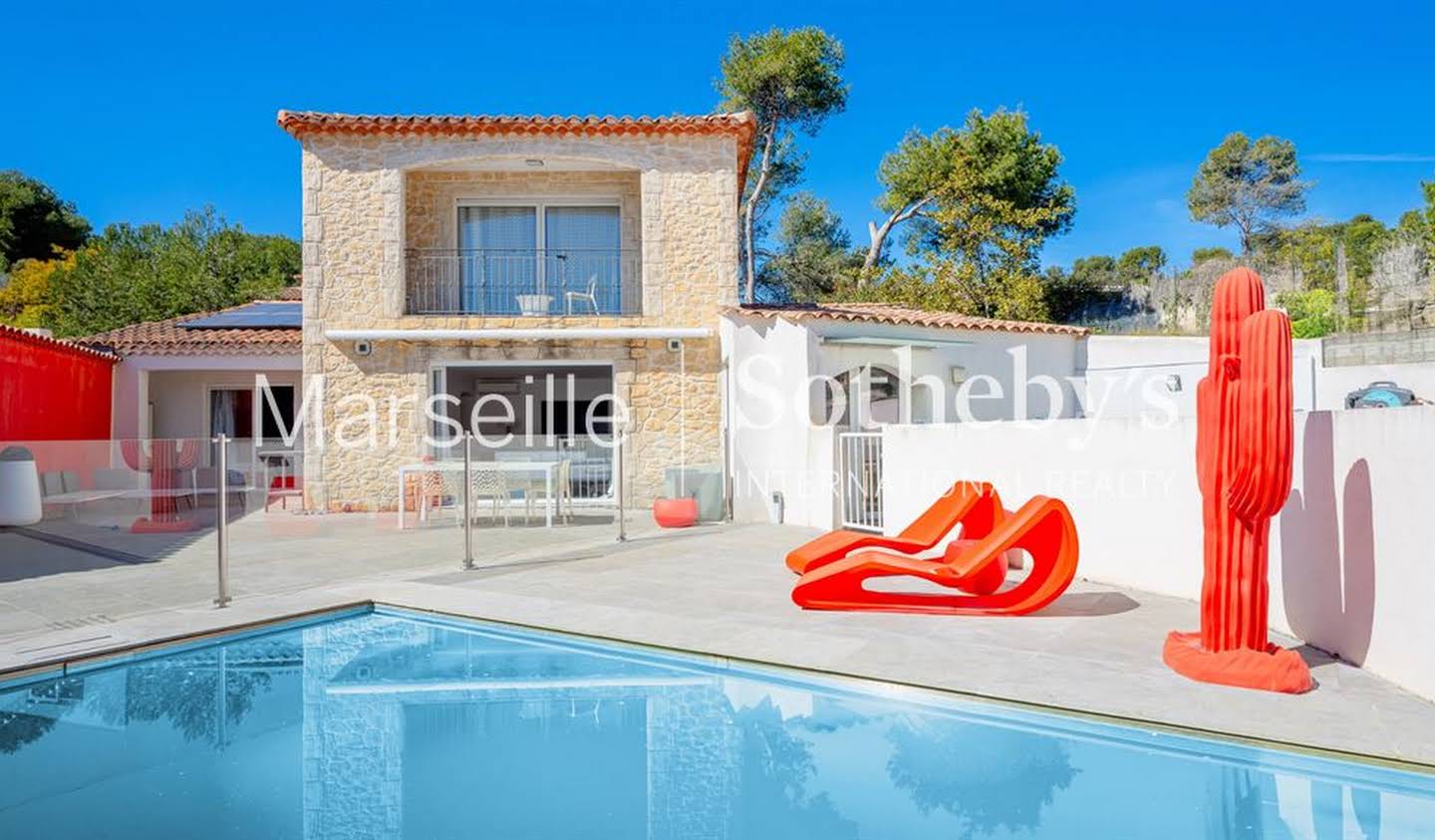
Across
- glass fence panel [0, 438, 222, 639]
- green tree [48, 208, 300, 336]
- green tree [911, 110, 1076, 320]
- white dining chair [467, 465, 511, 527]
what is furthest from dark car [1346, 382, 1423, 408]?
green tree [48, 208, 300, 336]

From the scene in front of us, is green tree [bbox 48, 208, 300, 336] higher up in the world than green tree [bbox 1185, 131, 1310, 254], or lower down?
lower down

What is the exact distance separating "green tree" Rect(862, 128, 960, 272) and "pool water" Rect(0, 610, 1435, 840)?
27.2 meters

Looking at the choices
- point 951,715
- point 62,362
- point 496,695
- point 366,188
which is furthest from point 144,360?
point 951,715

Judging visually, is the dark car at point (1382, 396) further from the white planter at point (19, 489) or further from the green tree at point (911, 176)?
the white planter at point (19, 489)

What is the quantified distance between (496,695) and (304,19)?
2683cm

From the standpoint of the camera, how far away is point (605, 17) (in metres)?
28.8

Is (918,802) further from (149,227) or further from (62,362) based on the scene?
(149,227)

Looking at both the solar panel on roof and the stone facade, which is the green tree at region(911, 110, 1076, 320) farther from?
the solar panel on roof

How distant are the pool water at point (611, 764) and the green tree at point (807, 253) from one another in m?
31.7

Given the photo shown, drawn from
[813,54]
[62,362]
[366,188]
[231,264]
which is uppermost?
[813,54]

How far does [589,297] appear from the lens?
55.7ft

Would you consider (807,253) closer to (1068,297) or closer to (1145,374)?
(1068,297)

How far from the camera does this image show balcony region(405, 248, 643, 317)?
17.0m

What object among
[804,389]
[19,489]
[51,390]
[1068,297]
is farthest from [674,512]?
[1068,297]
